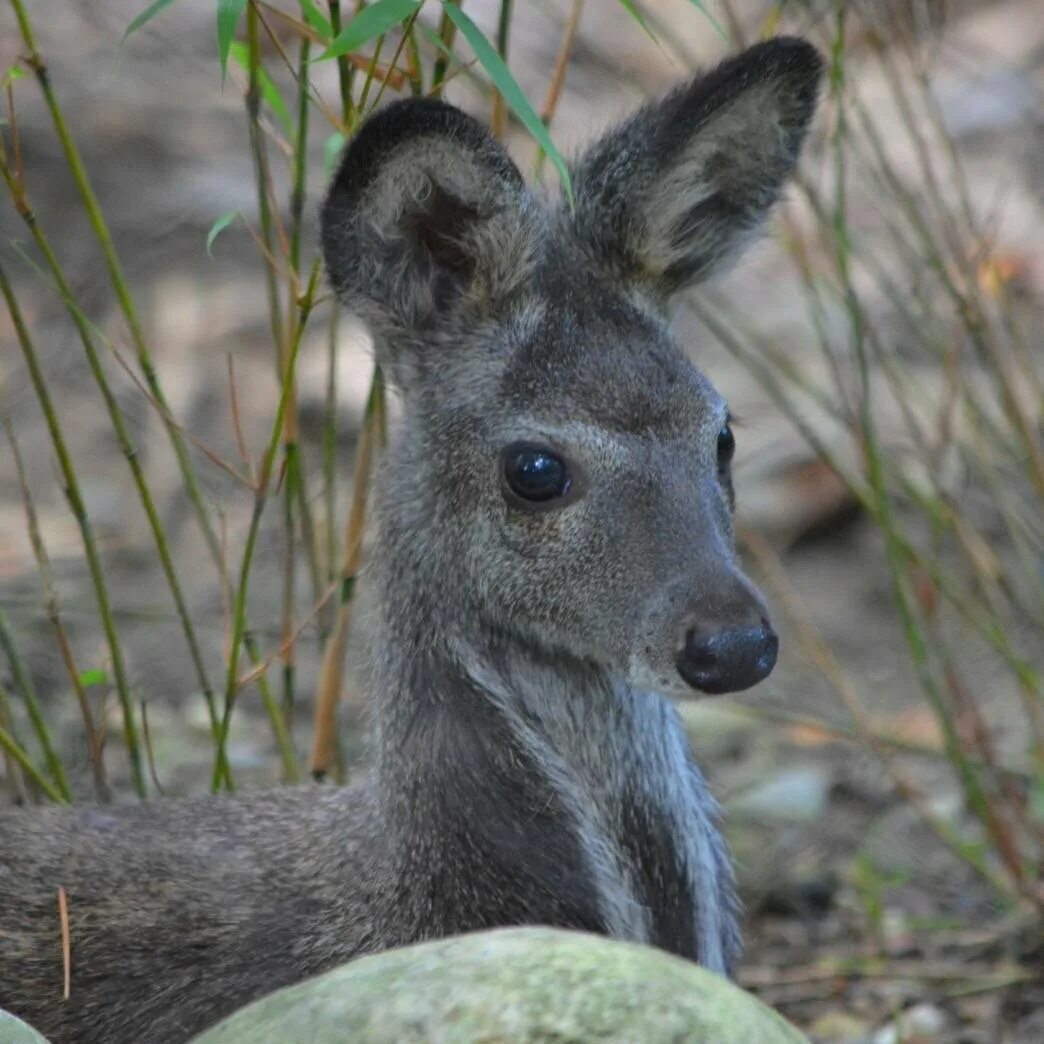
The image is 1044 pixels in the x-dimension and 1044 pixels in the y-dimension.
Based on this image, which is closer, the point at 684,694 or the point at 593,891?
the point at 684,694

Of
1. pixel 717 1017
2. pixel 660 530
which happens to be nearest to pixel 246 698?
pixel 660 530

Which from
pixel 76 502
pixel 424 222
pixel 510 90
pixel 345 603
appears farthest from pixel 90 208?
pixel 510 90

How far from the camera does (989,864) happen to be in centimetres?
617

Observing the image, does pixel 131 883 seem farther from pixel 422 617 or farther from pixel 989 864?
pixel 989 864

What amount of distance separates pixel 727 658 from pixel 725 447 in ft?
2.19

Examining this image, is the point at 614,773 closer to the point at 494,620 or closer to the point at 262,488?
the point at 494,620

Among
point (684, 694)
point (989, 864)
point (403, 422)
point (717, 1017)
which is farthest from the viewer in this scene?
point (989, 864)

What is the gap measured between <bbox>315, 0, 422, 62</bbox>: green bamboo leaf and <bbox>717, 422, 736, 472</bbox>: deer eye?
1.12 meters

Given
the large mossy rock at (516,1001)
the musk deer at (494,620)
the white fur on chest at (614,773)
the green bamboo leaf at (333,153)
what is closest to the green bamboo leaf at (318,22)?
the green bamboo leaf at (333,153)

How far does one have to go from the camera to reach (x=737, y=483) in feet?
27.5

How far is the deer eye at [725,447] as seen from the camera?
14.1 ft

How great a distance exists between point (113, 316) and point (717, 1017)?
6510mm

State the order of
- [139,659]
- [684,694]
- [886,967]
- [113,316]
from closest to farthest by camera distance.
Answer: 1. [684,694]
2. [886,967]
3. [139,659]
4. [113,316]

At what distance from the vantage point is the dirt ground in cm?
589
